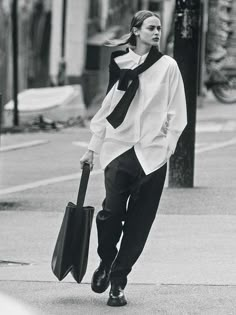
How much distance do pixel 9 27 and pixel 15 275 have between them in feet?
58.4

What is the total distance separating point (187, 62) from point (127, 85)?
550 cm

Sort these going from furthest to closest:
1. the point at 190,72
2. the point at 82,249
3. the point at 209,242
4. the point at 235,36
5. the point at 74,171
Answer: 1. the point at 235,36
2. the point at 74,171
3. the point at 190,72
4. the point at 209,242
5. the point at 82,249

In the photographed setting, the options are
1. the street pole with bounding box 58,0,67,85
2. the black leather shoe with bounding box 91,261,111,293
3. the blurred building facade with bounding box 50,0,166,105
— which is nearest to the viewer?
the black leather shoe with bounding box 91,261,111,293

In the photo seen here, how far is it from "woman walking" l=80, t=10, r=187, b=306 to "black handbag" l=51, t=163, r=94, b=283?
0.10 m

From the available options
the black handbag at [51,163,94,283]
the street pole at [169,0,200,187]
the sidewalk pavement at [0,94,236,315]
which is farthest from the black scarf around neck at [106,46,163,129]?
the street pole at [169,0,200,187]

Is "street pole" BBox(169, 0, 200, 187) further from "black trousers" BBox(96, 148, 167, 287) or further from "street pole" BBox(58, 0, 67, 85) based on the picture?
"street pole" BBox(58, 0, 67, 85)

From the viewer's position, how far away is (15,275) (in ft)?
26.2

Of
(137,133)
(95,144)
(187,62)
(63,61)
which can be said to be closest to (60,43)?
(63,61)

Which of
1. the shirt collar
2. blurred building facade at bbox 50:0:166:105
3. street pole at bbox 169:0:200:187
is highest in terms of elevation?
the shirt collar

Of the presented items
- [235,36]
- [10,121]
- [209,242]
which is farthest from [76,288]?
[235,36]

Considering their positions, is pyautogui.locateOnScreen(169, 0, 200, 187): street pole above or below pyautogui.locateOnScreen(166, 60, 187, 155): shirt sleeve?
below

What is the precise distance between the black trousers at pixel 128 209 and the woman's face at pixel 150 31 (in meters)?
0.66

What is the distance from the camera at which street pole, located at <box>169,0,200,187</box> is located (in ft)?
40.3

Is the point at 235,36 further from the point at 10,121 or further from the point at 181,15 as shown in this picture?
the point at 181,15
